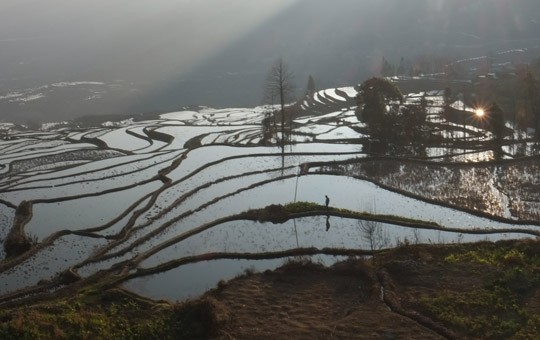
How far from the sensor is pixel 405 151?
37406 mm

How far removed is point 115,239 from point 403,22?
201491 mm

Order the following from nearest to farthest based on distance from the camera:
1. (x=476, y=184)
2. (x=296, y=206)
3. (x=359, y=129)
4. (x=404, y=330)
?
(x=404, y=330) → (x=296, y=206) → (x=476, y=184) → (x=359, y=129)

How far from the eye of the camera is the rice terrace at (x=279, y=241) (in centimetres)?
1241

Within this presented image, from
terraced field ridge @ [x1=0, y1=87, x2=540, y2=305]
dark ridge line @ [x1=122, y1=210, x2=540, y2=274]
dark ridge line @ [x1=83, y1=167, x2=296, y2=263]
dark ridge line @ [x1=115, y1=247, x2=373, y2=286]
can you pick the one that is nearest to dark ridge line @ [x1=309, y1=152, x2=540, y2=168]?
terraced field ridge @ [x1=0, y1=87, x2=540, y2=305]

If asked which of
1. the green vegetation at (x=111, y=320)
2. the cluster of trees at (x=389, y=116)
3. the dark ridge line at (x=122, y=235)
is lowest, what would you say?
the green vegetation at (x=111, y=320)

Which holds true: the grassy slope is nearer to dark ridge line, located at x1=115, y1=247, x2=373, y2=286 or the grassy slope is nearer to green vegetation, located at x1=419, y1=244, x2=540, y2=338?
green vegetation, located at x1=419, y1=244, x2=540, y2=338

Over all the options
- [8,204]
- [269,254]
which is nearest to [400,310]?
[269,254]

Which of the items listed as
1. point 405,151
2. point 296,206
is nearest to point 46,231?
point 296,206

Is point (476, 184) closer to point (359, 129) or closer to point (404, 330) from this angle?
point (404, 330)

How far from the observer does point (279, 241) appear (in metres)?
19.2

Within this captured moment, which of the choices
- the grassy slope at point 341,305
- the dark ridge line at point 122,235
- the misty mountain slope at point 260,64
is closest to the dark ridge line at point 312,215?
the dark ridge line at point 122,235

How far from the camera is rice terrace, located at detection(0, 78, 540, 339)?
40.7 feet

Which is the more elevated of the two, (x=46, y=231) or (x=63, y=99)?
(x=63, y=99)

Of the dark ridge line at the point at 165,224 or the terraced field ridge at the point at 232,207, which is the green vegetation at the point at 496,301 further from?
the dark ridge line at the point at 165,224
